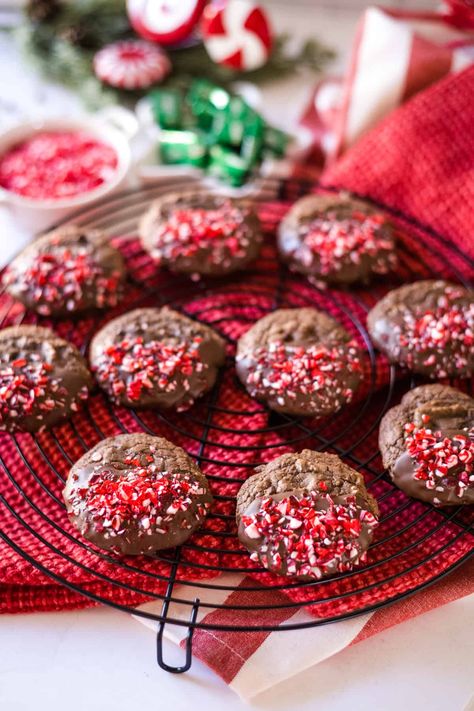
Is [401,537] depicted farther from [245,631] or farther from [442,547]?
[245,631]

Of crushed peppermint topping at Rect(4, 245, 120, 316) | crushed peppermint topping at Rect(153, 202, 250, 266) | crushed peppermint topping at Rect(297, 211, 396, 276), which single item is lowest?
crushed peppermint topping at Rect(4, 245, 120, 316)

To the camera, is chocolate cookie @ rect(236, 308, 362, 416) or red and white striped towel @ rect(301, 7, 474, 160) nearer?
chocolate cookie @ rect(236, 308, 362, 416)

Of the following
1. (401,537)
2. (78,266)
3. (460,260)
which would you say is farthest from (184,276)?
(401,537)

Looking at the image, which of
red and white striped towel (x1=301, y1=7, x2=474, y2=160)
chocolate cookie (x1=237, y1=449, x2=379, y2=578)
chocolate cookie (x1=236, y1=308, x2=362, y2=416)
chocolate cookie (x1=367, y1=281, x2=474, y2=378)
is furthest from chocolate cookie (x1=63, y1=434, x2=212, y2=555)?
red and white striped towel (x1=301, y1=7, x2=474, y2=160)

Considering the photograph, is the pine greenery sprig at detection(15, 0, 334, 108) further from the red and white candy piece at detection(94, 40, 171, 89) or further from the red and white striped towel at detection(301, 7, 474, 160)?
the red and white striped towel at detection(301, 7, 474, 160)

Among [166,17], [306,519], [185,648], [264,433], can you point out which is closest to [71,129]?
[166,17]

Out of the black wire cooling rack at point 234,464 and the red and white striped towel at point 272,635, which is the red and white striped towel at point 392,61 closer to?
the black wire cooling rack at point 234,464
